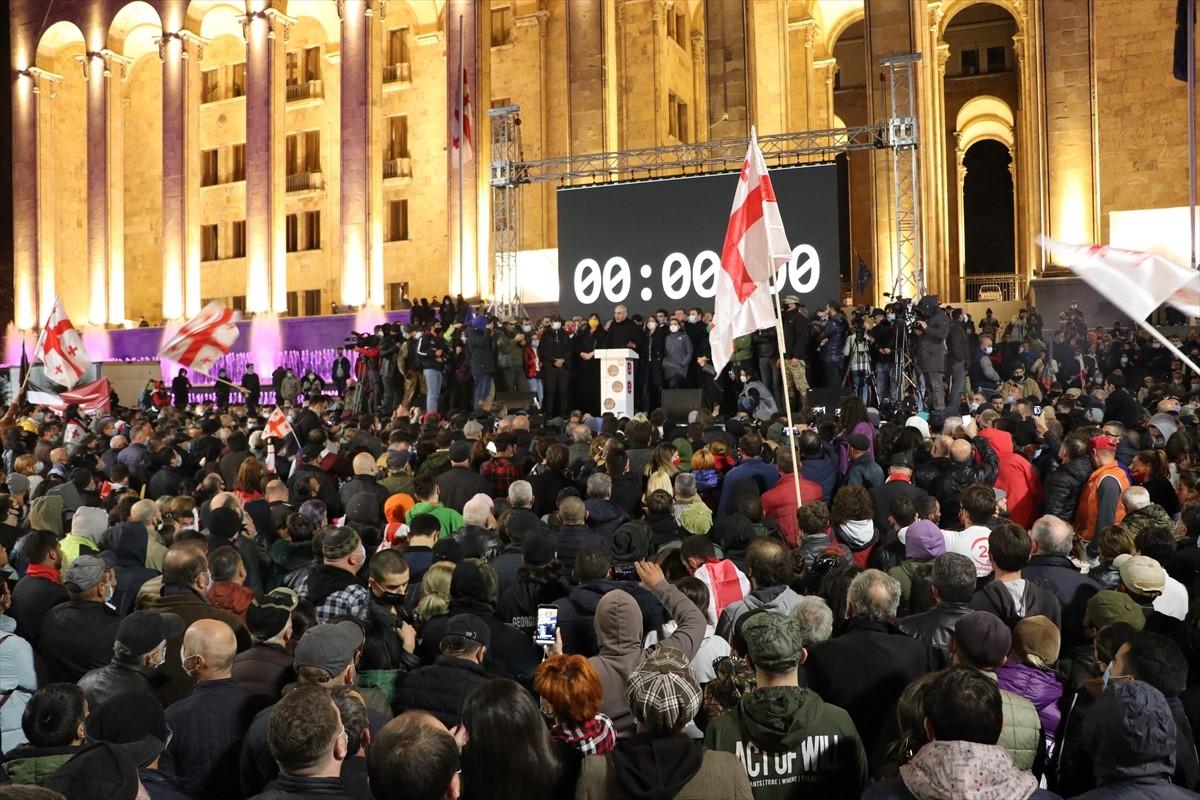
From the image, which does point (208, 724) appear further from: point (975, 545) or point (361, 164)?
point (361, 164)

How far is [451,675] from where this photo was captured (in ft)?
14.9

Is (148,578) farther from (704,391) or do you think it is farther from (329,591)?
(704,391)

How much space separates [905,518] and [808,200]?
16456mm

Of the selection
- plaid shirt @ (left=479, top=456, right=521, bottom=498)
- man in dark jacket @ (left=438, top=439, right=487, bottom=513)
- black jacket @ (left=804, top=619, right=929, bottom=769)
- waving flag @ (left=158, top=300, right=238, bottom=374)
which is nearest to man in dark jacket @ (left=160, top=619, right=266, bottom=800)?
black jacket @ (left=804, top=619, right=929, bottom=769)

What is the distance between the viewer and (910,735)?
371cm

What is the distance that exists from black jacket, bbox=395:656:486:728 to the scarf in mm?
624

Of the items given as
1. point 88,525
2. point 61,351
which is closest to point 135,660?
point 88,525

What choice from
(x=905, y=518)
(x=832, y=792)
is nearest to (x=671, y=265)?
(x=905, y=518)

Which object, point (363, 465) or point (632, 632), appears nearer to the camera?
point (632, 632)

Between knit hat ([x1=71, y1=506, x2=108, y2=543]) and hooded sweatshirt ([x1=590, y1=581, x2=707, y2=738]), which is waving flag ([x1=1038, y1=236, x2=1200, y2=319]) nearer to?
hooded sweatshirt ([x1=590, y1=581, x2=707, y2=738])

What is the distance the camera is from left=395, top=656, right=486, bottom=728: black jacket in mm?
4516

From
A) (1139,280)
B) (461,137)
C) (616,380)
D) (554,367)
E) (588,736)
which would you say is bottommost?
(588,736)

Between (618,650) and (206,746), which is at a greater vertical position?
(618,650)

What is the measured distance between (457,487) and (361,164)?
79.1ft
